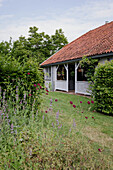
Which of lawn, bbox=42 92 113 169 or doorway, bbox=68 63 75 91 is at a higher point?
doorway, bbox=68 63 75 91

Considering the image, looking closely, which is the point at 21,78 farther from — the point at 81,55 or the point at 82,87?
→ the point at 82,87

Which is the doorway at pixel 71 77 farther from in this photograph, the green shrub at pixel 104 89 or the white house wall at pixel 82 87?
the green shrub at pixel 104 89

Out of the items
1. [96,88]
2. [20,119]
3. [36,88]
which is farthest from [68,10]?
[20,119]

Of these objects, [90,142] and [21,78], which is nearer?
[90,142]

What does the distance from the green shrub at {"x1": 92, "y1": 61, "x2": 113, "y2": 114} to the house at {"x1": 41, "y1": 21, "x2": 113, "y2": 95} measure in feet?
6.49

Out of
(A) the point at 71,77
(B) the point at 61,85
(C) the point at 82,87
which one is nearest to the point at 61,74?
(A) the point at 71,77

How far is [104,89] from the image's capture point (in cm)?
604

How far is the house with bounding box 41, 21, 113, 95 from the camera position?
9626 millimetres

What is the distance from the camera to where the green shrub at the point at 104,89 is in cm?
594

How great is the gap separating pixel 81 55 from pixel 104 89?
5.31m

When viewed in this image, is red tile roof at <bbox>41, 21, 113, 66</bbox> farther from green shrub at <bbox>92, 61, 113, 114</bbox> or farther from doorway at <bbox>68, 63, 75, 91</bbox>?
green shrub at <bbox>92, 61, 113, 114</bbox>

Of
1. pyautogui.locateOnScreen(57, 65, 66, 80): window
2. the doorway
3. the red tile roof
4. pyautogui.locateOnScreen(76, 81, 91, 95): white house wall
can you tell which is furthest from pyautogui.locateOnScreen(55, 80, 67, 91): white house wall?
pyautogui.locateOnScreen(57, 65, 66, 80): window

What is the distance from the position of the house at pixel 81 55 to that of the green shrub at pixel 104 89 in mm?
1978

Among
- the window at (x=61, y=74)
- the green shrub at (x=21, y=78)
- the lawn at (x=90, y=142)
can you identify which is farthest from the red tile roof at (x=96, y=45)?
the green shrub at (x=21, y=78)
